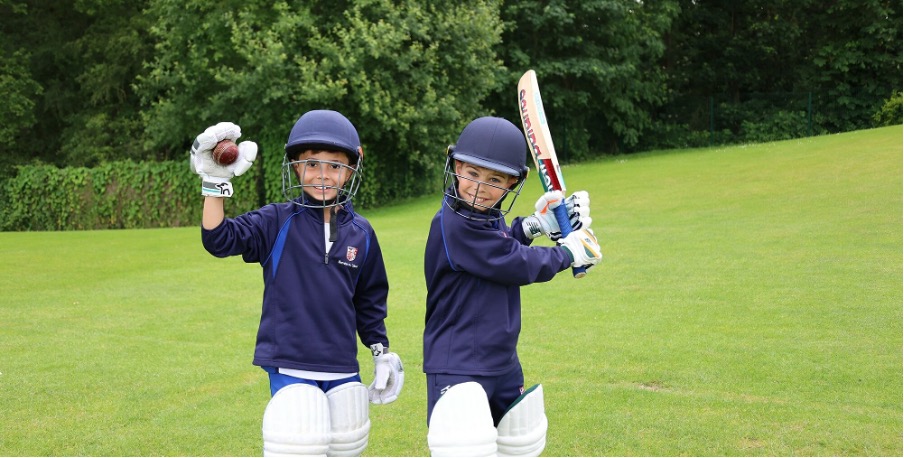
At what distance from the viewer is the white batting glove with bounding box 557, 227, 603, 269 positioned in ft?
12.2

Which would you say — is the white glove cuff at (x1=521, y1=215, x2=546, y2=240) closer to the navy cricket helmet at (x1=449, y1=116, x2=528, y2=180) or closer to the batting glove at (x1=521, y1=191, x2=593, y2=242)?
the batting glove at (x1=521, y1=191, x2=593, y2=242)

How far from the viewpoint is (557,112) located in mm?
30891

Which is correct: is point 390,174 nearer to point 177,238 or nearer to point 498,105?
point 177,238

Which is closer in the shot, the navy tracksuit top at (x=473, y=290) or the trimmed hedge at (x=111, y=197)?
the navy tracksuit top at (x=473, y=290)

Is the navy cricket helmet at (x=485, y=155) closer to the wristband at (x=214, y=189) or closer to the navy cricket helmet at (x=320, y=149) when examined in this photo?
the navy cricket helmet at (x=320, y=149)

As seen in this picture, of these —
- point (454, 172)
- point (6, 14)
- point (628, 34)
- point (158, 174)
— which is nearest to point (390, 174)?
point (158, 174)

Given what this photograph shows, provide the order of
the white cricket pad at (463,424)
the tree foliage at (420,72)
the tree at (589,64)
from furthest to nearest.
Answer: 1. the tree at (589,64)
2. the tree foliage at (420,72)
3. the white cricket pad at (463,424)

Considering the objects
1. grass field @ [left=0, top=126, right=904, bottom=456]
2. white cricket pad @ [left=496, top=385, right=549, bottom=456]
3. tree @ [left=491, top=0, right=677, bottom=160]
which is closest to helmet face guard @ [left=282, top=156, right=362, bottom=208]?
white cricket pad @ [left=496, top=385, right=549, bottom=456]

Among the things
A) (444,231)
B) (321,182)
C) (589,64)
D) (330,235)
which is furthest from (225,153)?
(589,64)

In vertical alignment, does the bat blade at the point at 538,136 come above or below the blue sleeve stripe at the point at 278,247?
above

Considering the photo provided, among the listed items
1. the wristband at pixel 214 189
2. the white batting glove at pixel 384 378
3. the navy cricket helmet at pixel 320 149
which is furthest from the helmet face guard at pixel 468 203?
the wristband at pixel 214 189

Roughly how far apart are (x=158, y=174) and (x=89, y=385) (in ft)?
57.9

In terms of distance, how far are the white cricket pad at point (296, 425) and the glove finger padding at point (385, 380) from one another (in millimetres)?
507

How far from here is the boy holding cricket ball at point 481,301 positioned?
3.35m
